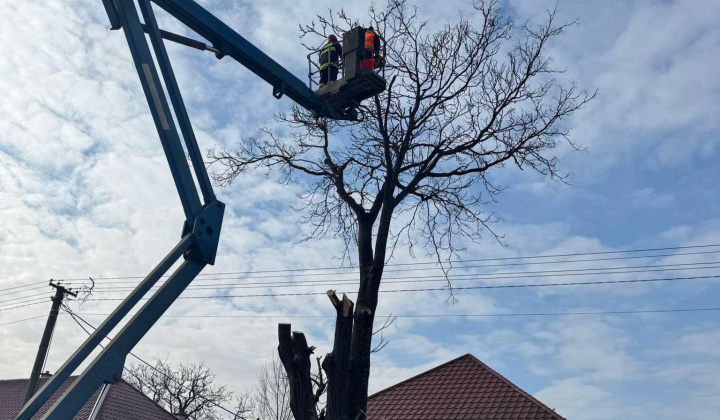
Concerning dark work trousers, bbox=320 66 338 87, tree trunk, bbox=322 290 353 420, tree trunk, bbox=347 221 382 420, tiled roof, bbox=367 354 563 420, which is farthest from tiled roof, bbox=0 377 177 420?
dark work trousers, bbox=320 66 338 87

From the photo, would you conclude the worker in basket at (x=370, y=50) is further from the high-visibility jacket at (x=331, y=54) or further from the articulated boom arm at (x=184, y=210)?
the articulated boom arm at (x=184, y=210)

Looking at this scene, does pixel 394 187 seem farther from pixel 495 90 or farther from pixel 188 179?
pixel 188 179

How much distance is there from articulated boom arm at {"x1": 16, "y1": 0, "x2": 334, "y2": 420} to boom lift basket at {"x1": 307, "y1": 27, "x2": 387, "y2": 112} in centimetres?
152

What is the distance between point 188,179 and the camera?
22.2ft

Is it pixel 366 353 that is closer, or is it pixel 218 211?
pixel 218 211

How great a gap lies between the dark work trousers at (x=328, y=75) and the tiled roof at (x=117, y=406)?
13634 mm

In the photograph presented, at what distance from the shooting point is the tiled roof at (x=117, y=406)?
787 inches

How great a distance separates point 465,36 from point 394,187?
Answer: 2.90 metres

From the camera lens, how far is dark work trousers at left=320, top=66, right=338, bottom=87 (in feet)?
30.5

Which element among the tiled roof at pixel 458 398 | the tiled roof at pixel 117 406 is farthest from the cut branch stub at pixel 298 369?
the tiled roof at pixel 117 406

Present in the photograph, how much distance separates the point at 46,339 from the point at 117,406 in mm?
5149

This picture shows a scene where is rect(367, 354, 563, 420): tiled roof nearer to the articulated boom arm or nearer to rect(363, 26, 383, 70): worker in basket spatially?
rect(363, 26, 383, 70): worker in basket

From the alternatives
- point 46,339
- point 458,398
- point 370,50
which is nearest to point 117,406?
point 46,339

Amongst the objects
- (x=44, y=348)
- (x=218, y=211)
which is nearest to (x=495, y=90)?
(x=218, y=211)
